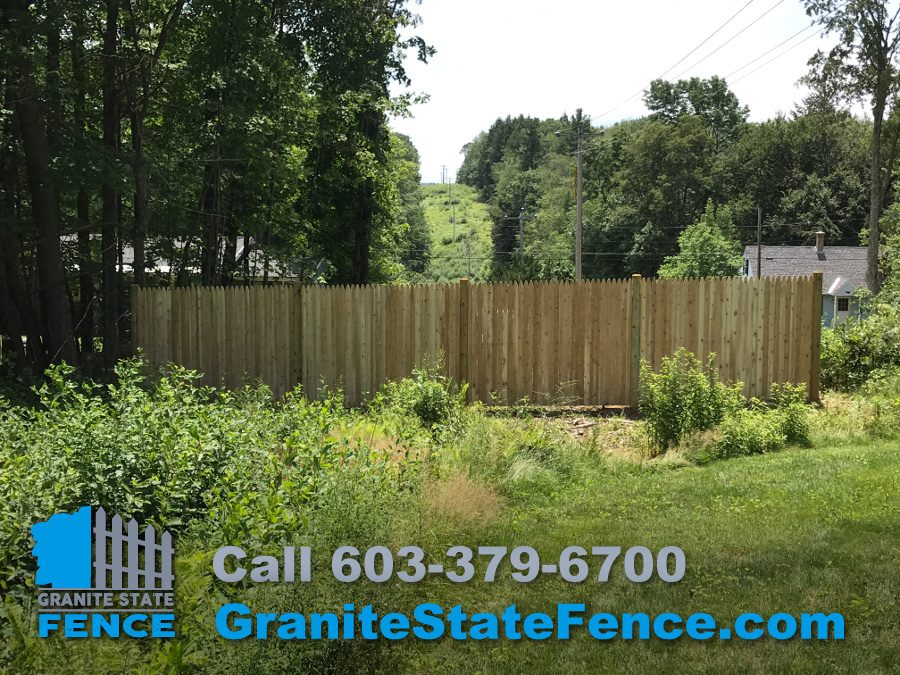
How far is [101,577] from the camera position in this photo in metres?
3.80

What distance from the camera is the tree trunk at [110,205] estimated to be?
11805 mm

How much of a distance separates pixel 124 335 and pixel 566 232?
4870 cm

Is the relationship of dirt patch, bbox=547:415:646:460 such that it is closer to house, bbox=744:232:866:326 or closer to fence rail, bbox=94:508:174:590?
fence rail, bbox=94:508:174:590

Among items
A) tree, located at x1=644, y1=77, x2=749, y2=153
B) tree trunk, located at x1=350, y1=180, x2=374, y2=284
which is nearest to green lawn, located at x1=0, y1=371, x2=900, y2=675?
tree trunk, located at x1=350, y1=180, x2=374, y2=284

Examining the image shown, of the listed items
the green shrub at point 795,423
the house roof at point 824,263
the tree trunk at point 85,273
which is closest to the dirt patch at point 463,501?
the green shrub at point 795,423

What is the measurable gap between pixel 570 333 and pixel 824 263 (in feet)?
120

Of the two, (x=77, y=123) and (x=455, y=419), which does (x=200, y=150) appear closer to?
(x=77, y=123)

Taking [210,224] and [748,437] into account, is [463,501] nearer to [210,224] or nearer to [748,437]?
[748,437]

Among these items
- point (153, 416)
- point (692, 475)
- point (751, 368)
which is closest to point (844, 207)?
point (751, 368)

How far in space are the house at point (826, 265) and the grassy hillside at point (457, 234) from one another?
2427cm

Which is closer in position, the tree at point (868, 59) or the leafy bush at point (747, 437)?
the leafy bush at point (747, 437)

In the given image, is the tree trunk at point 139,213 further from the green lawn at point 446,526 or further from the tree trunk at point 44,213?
the green lawn at point 446,526

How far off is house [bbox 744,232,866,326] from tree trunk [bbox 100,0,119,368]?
33.7 metres

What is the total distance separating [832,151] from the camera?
50.8 meters
